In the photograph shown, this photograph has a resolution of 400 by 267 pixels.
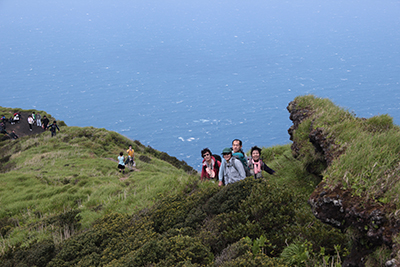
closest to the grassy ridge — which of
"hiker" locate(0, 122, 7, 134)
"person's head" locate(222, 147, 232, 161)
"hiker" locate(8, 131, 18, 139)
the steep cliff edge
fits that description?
"person's head" locate(222, 147, 232, 161)

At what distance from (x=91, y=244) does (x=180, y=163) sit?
2907cm

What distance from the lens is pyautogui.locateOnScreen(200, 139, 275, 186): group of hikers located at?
30.1 ft

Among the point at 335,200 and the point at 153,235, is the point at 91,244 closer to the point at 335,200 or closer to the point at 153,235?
the point at 153,235

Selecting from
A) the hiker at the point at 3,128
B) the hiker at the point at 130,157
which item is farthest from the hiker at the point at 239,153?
the hiker at the point at 3,128

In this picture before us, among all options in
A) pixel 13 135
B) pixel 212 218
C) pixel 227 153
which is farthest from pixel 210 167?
pixel 13 135

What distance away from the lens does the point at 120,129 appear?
138625 millimetres

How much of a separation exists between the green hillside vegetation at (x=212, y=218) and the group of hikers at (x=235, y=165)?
1.58 ft

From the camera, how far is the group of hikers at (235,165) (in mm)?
9188

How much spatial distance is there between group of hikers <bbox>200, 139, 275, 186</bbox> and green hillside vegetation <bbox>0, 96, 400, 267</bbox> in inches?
18.9

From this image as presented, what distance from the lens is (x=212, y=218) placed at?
25.5 ft

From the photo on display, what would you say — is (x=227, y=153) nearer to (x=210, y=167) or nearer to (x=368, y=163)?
(x=210, y=167)

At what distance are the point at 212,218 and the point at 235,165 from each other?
2022mm

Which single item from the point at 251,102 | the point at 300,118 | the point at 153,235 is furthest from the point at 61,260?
the point at 251,102

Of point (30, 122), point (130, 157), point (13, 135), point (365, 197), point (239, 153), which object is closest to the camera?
point (365, 197)
